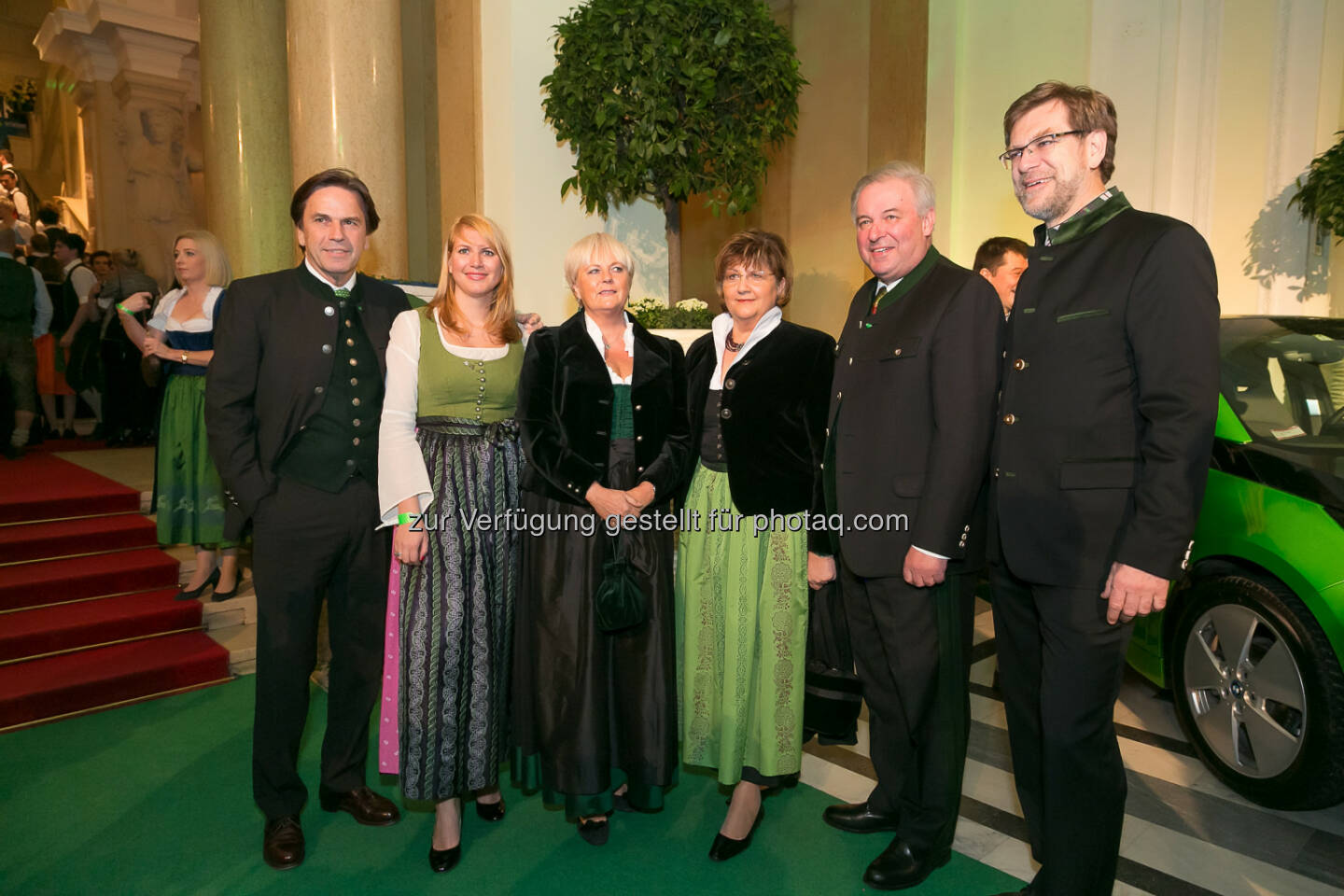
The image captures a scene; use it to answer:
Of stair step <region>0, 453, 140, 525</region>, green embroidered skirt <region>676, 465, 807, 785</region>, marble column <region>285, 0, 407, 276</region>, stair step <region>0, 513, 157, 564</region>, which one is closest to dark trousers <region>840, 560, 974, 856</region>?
green embroidered skirt <region>676, 465, 807, 785</region>

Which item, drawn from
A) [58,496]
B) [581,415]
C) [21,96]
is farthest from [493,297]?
[21,96]

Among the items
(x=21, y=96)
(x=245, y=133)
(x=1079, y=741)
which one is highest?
(x=21, y=96)

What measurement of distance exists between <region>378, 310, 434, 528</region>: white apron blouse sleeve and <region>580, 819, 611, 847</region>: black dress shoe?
1.14 m

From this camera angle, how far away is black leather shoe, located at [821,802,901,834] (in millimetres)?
2742

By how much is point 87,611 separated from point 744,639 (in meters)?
3.49

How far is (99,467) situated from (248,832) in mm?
4515

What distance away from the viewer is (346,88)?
13.9 feet

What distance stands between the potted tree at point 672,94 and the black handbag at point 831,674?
2209mm

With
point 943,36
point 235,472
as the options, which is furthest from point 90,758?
point 943,36

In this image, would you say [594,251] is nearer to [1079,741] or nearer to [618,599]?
[618,599]

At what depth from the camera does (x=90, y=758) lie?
3.26m

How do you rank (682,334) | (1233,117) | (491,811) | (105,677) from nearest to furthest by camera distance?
(491,811) → (105,677) → (682,334) → (1233,117)

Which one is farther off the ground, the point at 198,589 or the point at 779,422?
the point at 779,422

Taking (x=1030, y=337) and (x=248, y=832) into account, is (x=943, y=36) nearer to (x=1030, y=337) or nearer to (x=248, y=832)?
(x=1030, y=337)
